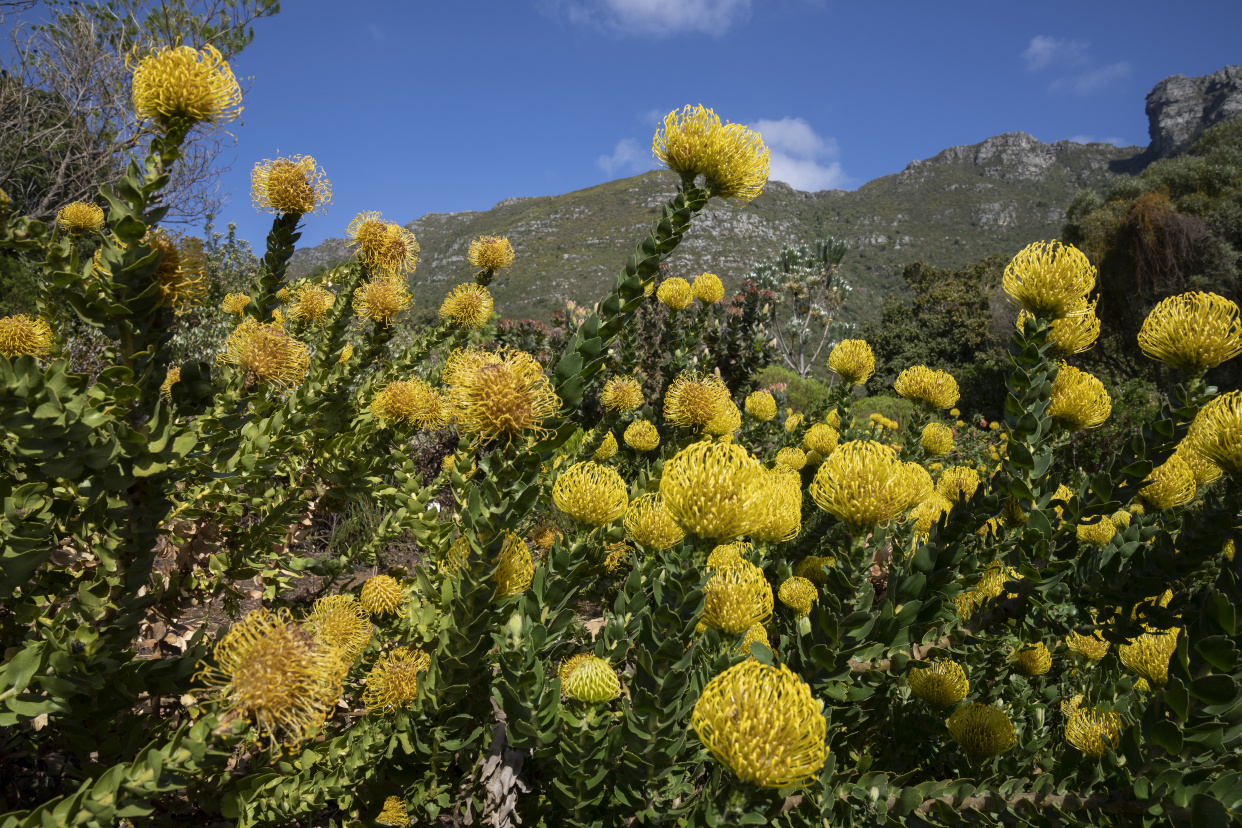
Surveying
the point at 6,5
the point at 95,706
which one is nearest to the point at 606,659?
the point at 95,706

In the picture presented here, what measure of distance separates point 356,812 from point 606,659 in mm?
1120

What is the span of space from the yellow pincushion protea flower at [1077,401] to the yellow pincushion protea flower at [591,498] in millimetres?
2067

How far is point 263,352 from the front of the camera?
2420 mm

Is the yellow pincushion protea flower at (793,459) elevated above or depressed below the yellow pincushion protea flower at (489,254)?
below

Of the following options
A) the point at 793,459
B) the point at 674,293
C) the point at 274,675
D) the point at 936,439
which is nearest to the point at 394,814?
the point at 274,675

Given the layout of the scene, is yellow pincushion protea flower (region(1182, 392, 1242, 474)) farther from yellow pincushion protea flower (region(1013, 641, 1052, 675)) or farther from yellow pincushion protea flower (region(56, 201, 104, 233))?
yellow pincushion protea flower (region(56, 201, 104, 233))

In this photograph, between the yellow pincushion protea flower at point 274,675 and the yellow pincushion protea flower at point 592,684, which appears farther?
the yellow pincushion protea flower at point 592,684

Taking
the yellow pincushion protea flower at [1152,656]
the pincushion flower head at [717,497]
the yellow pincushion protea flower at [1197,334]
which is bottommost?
the yellow pincushion protea flower at [1152,656]

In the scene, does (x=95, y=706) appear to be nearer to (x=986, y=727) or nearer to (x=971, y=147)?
(x=986, y=727)

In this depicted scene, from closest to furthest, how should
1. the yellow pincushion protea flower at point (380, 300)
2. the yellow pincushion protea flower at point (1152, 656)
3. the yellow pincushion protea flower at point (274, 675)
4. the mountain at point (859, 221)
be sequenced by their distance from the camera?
the yellow pincushion protea flower at point (274, 675), the yellow pincushion protea flower at point (1152, 656), the yellow pincushion protea flower at point (380, 300), the mountain at point (859, 221)

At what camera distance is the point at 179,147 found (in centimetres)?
165

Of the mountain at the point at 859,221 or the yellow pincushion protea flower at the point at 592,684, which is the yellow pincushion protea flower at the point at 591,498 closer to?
the yellow pincushion protea flower at the point at 592,684

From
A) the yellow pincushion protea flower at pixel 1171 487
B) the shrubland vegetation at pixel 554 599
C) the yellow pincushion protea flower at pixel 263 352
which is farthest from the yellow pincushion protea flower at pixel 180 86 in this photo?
the yellow pincushion protea flower at pixel 1171 487

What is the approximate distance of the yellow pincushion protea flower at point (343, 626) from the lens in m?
2.00
